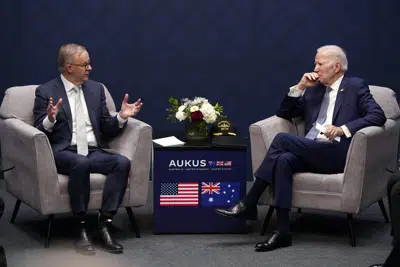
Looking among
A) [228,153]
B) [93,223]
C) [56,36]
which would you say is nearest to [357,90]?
[228,153]

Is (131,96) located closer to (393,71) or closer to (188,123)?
(188,123)

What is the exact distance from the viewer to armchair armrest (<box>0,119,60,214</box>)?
5691 mm

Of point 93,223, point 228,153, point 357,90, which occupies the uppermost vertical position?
point 357,90

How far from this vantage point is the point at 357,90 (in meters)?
6.14

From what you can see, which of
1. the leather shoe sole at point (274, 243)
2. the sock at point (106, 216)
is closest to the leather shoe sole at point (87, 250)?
the sock at point (106, 216)

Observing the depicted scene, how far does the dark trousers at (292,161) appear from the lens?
19.2ft

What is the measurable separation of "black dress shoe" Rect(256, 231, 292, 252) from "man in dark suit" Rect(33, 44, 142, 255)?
3.09 feet

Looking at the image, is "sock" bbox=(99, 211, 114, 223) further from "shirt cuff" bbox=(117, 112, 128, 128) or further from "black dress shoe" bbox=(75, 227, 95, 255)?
"shirt cuff" bbox=(117, 112, 128, 128)

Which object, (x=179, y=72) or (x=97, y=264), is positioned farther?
(x=179, y=72)

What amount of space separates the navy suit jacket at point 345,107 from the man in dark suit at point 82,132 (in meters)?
1.17

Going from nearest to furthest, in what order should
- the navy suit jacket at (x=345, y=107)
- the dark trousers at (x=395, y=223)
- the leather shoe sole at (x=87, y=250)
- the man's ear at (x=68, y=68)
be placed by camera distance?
the dark trousers at (x=395, y=223)
the leather shoe sole at (x=87, y=250)
the navy suit jacket at (x=345, y=107)
the man's ear at (x=68, y=68)

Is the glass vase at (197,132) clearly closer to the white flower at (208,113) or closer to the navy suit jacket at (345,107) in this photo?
the white flower at (208,113)

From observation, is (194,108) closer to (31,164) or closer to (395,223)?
(31,164)

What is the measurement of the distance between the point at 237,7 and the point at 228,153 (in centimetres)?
197
